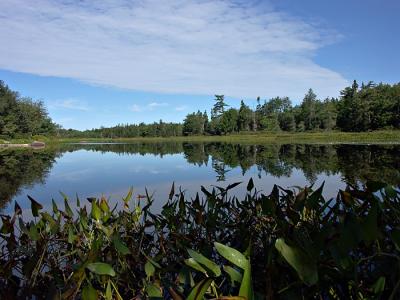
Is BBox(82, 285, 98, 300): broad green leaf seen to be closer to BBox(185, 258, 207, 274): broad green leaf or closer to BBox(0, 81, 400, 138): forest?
BBox(185, 258, 207, 274): broad green leaf

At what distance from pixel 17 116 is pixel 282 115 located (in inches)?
3476

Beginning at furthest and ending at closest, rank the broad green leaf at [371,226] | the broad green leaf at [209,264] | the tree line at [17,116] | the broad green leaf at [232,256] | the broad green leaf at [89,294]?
the tree line at [17,116] → the broad green leaf at [371,226] → the broad green leaf at [89,294] → the broad green leaf at [209,264] → the broad green leaf at [232,256]

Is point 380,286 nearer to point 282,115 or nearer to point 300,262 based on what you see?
point 300,262

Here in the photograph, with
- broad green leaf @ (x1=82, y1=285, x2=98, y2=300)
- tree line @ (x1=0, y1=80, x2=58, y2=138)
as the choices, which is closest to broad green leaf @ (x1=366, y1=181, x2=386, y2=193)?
broad green leaf @ (x1=82, y1=285, x2=98, y2=300)

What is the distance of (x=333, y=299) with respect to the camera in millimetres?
3184

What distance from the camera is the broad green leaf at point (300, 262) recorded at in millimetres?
1958

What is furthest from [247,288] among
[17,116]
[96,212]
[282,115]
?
[282,115]

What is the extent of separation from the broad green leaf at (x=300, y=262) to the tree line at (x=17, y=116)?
94550 millimetres

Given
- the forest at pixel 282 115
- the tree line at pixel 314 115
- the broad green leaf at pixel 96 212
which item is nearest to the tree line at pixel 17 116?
the forest at pixel 282 115

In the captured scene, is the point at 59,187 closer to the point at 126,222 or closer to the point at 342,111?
the point at 126,222

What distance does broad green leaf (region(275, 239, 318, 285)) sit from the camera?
6.42 feet

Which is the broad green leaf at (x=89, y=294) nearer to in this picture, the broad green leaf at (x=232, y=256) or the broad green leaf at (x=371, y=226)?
the broad green leaf at (x=232, y=256)

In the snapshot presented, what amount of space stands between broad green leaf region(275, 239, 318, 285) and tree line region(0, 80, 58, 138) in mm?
94550

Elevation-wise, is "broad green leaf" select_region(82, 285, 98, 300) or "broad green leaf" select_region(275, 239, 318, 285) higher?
"broad green leaf" select_region(275, 239, 318, 285)
